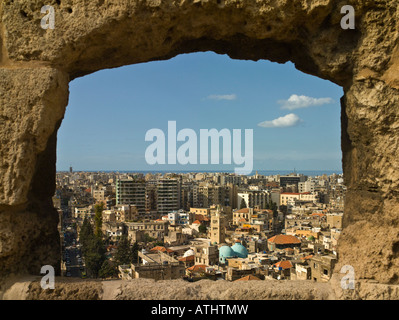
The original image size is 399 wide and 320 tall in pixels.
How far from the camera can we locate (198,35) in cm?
307

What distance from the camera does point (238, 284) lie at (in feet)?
9.13

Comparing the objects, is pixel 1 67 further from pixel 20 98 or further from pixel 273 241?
pixel 273 241

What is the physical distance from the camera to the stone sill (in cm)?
266

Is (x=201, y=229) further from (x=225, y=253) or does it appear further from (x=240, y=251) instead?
(x=225, y=253)

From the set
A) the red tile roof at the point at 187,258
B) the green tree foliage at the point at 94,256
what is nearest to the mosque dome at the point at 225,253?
the red tile roof at the point at 187,258

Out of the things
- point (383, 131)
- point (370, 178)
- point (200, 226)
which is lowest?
point (200, 226)

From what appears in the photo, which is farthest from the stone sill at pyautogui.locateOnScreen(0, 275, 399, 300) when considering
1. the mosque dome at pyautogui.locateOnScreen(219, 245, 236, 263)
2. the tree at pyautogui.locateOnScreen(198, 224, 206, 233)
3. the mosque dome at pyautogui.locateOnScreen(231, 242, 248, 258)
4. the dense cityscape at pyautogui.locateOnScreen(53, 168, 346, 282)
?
the tree at pyautogui.locateOnScreen(198, 224, 206, 233)

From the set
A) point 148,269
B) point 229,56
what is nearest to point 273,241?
point 148,269

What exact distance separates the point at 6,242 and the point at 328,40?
9.40ft

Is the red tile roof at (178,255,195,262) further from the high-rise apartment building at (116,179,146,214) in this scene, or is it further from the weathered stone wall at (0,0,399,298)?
the high-rise apartment building at (116,179,146,214)

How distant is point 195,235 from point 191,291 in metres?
45.1

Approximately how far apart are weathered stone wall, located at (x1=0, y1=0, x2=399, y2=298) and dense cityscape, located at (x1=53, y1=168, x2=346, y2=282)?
3.99ft

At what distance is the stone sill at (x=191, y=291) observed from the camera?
8.74 feet

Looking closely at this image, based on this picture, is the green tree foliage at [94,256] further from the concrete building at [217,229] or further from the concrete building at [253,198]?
the concrete building at [253,198]
